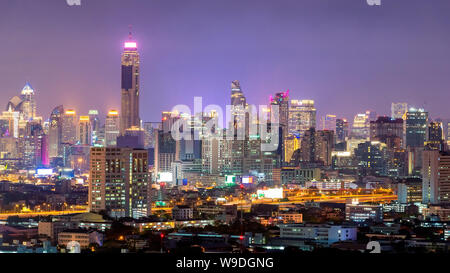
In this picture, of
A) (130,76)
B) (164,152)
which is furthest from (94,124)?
(130,76)

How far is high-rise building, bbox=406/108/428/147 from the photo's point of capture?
37.2 m

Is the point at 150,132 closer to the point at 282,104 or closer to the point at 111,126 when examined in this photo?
the point at 111,126

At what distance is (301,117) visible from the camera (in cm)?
4175

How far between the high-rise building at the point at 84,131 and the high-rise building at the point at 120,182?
15730 millimetres

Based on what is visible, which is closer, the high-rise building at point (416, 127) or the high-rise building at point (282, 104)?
the high-rise building at point (416, 127)

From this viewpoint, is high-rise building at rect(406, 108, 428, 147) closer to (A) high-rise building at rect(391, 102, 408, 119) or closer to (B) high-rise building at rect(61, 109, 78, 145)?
(A) high-rise building at rect(391, 102, 408, 119)

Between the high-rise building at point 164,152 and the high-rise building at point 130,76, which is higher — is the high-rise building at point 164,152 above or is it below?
below

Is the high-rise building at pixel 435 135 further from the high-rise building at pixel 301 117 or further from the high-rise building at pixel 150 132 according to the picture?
the high-rise building at pixel 150 132

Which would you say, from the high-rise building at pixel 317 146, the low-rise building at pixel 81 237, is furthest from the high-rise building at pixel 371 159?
the low-rise building at pixel 81 237

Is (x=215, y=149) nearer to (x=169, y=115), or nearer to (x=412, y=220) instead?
(x=169, y=115)

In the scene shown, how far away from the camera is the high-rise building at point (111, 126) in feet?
113

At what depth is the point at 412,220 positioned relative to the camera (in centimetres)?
1941
